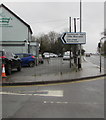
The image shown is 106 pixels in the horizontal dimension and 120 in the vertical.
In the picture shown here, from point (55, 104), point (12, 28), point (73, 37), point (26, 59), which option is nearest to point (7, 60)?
point (73, 37)

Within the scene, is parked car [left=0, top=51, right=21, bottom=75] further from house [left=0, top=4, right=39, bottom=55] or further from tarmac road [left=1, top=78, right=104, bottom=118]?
house [left=0, top=4, right=39, bottom=55]

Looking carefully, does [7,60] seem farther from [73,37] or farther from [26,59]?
[26,59]

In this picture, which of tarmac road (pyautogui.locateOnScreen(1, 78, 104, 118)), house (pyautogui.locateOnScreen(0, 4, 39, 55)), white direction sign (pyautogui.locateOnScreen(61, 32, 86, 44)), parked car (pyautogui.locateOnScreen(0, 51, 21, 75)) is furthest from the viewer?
house (pyautogui.locateOnScreen(0, 4, 39, 55))

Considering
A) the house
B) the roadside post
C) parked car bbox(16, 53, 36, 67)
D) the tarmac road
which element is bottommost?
the tarmac road

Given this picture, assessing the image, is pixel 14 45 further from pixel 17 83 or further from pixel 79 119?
pixel 79 119

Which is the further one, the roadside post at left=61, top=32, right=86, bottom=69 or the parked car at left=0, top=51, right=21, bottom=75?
the roadside post at left=61, top=32, right=86, bottom=69

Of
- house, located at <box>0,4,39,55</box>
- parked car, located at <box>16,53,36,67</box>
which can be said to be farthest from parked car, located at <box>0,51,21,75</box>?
house, located at <box>0,4,39,55</box>

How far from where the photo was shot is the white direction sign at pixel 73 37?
47.6 feet

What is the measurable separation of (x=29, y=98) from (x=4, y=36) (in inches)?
1059

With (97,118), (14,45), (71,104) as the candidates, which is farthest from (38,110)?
(14,45)

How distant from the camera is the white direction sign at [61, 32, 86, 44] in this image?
14523 mm

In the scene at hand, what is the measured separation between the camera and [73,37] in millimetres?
14562

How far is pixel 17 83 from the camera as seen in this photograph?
886 cm

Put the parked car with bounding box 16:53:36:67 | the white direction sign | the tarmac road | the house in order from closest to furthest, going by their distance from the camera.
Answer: the tarmac road < the white direction sign < the parked car with bounding box 16:53:36:67 < the house
